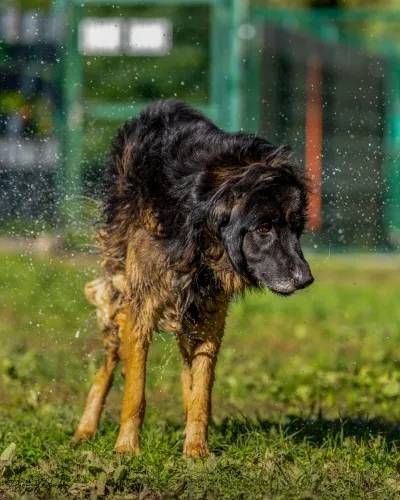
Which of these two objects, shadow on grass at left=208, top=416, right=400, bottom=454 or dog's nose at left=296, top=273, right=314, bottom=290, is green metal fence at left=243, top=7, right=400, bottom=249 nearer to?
shadow on grass at left=208, top=416, right=400, bottom=454

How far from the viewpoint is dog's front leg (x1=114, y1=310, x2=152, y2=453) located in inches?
230

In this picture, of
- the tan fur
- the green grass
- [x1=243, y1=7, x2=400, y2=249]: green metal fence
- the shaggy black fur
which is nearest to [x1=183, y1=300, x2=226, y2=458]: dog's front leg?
the tan fur

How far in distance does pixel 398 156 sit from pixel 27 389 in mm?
10860

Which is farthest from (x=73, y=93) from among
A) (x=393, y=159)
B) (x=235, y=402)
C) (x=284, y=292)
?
(x=284, y=292)

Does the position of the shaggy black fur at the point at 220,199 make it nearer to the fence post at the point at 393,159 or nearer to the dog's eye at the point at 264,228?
the dog's eye at the point at 264,228

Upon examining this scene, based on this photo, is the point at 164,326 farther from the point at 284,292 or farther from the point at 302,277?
the point at 302,277

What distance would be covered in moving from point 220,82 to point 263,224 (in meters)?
10.2

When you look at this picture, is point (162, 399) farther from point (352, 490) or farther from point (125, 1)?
point (125, 1)

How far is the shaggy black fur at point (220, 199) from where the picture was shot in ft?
17.5

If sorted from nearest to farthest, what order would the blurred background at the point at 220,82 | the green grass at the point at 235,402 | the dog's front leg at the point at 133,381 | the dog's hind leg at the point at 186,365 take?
1. the green grass at the point at 235,402
2. the dog's front leg at the point at 133,381
3. the dog's hind leg at the point at 186,365
4. the blurred background at the point at 220,82

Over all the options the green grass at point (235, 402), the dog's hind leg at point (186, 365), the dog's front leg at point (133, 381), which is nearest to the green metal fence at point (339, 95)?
the green grass at point (235, 402)

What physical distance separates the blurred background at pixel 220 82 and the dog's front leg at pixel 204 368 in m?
6.36

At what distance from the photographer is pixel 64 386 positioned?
306 inches

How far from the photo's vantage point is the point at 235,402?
756 centimetres
